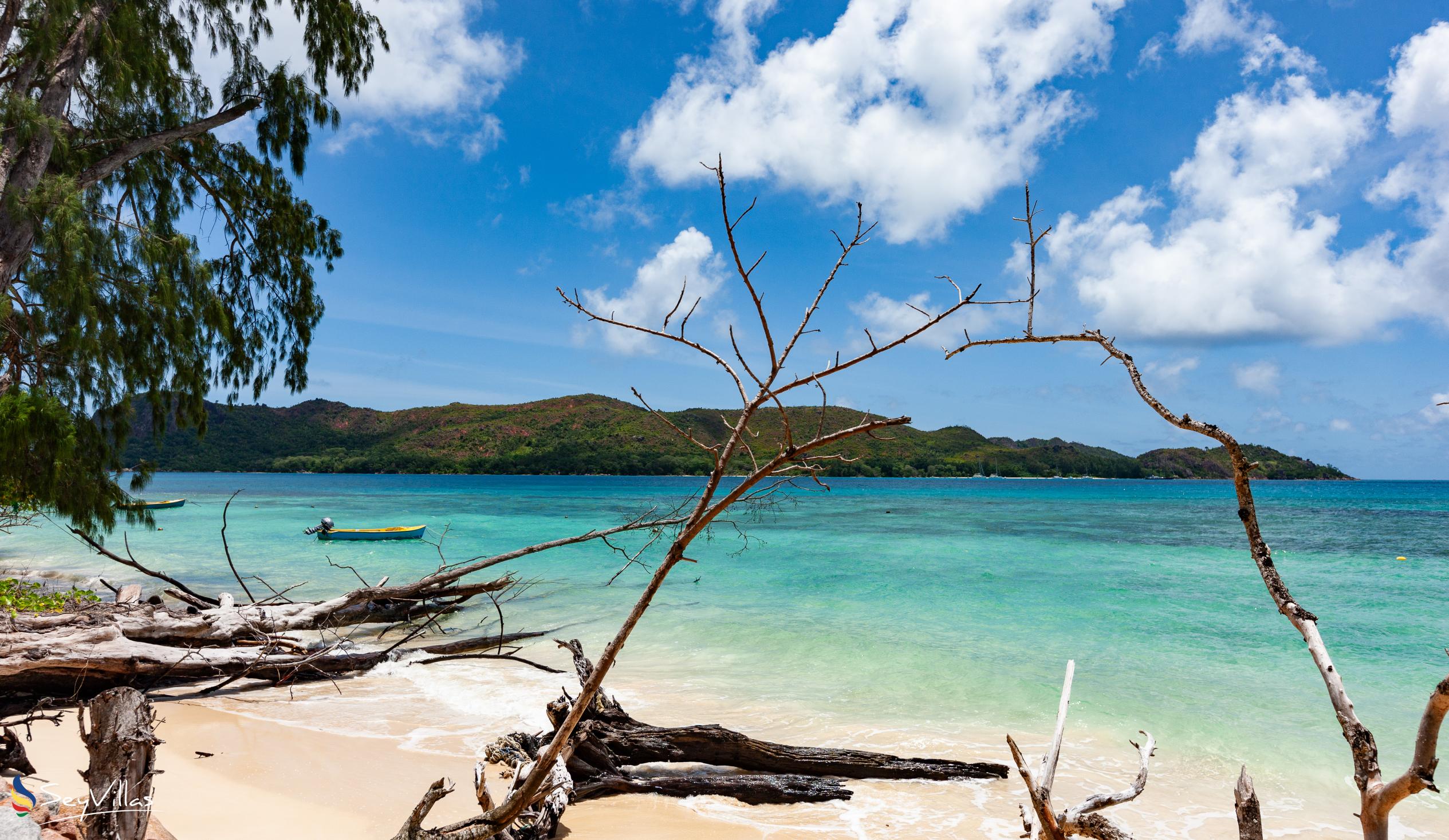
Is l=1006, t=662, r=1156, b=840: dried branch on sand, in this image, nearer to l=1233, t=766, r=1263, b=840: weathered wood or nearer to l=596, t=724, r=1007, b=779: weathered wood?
l=1233, t=766, r=1263, b=840: weathered wood

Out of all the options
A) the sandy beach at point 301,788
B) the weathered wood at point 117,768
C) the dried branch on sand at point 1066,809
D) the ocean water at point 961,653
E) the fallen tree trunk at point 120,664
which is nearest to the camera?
the dried branch on sand at point 1066,809

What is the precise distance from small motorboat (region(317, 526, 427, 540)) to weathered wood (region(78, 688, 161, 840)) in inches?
783

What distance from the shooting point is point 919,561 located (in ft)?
60.6

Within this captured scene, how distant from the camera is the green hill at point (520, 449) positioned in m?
85.2

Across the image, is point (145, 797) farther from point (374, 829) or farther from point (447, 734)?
point (447, 734)

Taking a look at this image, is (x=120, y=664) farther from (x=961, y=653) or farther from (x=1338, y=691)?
(x=961, y=653)

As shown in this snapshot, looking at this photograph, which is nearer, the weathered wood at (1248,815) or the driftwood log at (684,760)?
the weathered wood at (1248,815)

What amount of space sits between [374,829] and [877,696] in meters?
4.76

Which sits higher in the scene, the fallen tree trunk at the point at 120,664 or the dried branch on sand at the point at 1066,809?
the dried branch on sand at the point at 1066,809

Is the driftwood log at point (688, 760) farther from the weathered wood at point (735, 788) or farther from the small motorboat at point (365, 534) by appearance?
the small motorboat at point (365, 534)

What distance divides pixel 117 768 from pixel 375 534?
845 inches

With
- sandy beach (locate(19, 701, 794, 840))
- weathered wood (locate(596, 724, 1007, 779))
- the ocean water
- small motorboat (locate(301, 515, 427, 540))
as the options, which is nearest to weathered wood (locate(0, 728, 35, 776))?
sandy beach (locate(19, 701, 794, 840))

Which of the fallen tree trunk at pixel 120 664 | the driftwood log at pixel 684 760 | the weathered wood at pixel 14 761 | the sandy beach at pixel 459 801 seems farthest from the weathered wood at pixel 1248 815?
the fallen tree trunk at pixel 120 664

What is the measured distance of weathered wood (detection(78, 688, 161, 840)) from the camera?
255 cm
